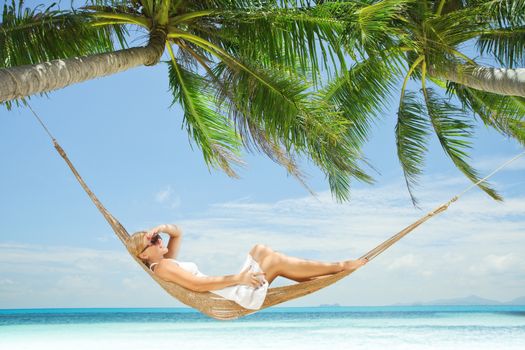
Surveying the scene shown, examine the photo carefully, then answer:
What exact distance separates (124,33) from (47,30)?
2.08 feet

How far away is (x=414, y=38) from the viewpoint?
399 cm

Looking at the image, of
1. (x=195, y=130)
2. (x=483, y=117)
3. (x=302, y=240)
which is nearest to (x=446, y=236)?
(x=302, y=240)

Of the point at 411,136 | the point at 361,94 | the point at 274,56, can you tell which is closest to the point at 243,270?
the point at 274,56

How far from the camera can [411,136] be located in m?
5.14

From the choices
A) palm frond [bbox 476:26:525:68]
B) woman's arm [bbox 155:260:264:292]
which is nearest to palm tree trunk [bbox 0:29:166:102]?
woman's arm [bbox 155:260:264:292]

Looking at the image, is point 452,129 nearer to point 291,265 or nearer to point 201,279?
point 291,265

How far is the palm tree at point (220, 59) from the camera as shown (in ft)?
11.2

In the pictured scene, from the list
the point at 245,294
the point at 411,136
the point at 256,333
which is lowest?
the point at 256,333

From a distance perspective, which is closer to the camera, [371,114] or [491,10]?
[491,10]

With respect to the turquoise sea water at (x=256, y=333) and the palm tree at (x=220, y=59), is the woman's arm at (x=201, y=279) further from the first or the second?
the turquoise sea water at (x=256, y=333)

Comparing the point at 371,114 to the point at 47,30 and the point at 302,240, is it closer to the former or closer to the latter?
the point at 47,30

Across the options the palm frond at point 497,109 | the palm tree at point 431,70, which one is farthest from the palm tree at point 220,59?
the palm frond at point 497,109

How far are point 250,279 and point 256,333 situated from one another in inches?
426

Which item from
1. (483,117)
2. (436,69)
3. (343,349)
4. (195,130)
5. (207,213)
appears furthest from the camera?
(207,213)
